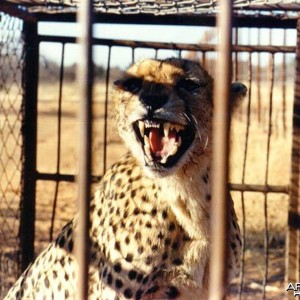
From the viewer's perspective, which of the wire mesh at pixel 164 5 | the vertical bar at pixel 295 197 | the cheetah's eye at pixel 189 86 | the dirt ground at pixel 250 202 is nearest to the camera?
the cheetah's eye at pixel 189 86

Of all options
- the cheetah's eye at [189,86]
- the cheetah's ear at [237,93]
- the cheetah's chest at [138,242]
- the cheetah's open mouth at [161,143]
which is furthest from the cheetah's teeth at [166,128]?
the cheetah's ear at [237,93]

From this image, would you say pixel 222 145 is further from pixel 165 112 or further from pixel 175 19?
pixel 175 19

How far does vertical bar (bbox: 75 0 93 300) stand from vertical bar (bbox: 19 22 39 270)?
6.65ft

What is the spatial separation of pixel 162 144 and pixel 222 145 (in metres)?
1.04

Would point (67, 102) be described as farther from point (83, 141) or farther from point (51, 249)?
point (83, 141)

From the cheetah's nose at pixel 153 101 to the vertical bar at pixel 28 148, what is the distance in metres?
1.20

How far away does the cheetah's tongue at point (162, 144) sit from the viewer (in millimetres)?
2197

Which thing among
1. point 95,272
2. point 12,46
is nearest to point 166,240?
point 95,272

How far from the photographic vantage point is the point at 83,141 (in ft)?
3.97

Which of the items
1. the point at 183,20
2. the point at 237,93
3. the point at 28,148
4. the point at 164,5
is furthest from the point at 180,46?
the point at 28,148

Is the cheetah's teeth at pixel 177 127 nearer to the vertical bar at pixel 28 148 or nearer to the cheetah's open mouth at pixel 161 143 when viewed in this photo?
the cheetah's open mouth at pixel 161 143

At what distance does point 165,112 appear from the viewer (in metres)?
2.09

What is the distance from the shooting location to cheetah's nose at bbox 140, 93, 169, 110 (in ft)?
6.84

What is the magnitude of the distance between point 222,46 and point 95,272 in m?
1.52
